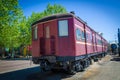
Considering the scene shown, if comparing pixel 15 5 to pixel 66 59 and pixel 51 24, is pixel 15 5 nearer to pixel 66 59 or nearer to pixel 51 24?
pixel 51 24

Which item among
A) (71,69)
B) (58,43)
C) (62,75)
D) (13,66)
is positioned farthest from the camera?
(13,66)

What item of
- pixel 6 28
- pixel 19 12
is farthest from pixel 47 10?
pixel 6 28

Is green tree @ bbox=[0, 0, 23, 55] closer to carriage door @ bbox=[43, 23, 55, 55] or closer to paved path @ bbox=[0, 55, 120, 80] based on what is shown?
paved path @ bbox=[0, 55, 120, 80]

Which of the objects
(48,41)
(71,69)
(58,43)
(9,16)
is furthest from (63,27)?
(9,16)

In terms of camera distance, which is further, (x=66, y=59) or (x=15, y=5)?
(x=15, y=5)

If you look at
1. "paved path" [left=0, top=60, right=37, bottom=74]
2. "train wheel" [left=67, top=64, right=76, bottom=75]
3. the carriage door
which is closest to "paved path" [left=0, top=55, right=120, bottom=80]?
"train wheel" [left=67, top=64, right=76, bottom=75]

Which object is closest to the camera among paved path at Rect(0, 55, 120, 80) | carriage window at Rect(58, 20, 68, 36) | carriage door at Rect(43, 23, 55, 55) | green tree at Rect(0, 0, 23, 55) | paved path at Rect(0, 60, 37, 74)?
paved path at Rect(0, 55, 120, 80)

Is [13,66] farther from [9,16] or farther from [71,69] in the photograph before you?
[71,69]

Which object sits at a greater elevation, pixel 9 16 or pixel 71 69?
pixel 9 16

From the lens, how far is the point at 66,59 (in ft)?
35.0

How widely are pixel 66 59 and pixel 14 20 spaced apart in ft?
60.0

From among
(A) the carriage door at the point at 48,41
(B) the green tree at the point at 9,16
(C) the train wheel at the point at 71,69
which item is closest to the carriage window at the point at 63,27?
(A) the carriage door at the point at 48,41

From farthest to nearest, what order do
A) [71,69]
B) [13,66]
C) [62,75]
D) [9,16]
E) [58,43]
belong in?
[9,16], [13,66], [62,75], [71,69], [58,43]

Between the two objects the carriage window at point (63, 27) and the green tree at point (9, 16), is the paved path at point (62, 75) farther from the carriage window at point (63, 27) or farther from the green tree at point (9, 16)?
the green tree at point (9, 16)
